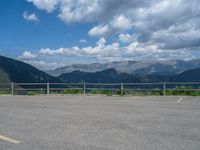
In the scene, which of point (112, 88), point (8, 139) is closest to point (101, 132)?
point (8, 139)

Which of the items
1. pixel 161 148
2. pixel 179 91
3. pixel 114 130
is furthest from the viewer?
pixel 179 91

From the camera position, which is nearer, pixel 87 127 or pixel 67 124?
pixel 87 127

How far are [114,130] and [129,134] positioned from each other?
64 centimetres

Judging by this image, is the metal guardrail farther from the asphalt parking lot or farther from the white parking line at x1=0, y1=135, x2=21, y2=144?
the white parking line at x1=0, y1=135, x2=21, y2=144

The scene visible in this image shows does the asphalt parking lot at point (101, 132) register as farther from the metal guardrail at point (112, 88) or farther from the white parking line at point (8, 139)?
the metal guardrail at point (112, 88)

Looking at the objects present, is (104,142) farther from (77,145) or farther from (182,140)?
(182,140)

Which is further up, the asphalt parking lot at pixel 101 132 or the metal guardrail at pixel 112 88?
the metal guardrail at pixel 112 88

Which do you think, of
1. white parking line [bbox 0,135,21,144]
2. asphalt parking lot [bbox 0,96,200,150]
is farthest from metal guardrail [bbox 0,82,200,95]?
white parking line [bbox 0,135,21,144]

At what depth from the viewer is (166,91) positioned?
2073cm

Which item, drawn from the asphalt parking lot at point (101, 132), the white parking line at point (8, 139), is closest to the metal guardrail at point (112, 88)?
the asphalt parking lot at point (101, 132)

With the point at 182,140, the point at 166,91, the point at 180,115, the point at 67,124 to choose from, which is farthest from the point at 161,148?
the point at 166,91

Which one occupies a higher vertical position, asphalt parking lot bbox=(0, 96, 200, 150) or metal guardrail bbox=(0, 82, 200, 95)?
metal guardrail bbox=(0, 82, 200, 95)

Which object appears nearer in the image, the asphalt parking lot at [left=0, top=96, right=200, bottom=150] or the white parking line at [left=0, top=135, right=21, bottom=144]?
the asphalt parking lot at [left=0, top=96, right=200, bottom=150]

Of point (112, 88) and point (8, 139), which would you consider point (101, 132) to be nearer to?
point (8, 139)
